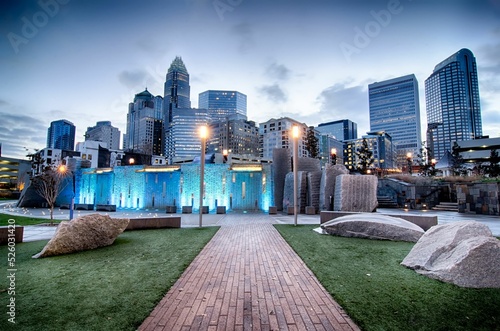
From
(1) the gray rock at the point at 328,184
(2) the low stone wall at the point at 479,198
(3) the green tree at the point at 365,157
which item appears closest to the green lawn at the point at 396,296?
(1) the gray rock at the point at 328,184

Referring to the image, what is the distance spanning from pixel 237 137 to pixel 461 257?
13287 cm

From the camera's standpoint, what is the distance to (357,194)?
54.2 feet

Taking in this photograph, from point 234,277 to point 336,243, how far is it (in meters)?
4.41

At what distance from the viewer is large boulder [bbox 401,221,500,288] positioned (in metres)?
4.38

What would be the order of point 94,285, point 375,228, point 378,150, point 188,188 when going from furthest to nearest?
point 378,150 → point 188,188 → point 375,228 → point 94,285

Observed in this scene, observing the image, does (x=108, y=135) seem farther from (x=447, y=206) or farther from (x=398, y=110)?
(x=398, y=110)

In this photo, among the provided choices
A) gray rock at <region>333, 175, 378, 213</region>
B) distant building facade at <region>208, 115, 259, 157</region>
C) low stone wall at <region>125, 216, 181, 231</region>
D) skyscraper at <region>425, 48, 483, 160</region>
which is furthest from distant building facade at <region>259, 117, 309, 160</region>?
skyscraper at <region>425, 48, 483, 160</region>

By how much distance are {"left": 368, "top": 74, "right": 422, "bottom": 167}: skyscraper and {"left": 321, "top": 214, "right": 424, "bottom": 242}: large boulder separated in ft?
576

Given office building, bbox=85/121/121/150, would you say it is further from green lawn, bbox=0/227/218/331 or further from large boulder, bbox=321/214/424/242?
large boulder, bbox=321/214/424/242

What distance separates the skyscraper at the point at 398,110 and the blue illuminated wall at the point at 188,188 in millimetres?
166757

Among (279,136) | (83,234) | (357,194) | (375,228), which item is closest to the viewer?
(83,234)

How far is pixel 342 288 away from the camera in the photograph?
4305 millimetres

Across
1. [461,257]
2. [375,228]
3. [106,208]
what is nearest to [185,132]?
[106,208]

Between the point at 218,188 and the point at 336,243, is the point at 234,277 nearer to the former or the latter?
the point at 336,243
